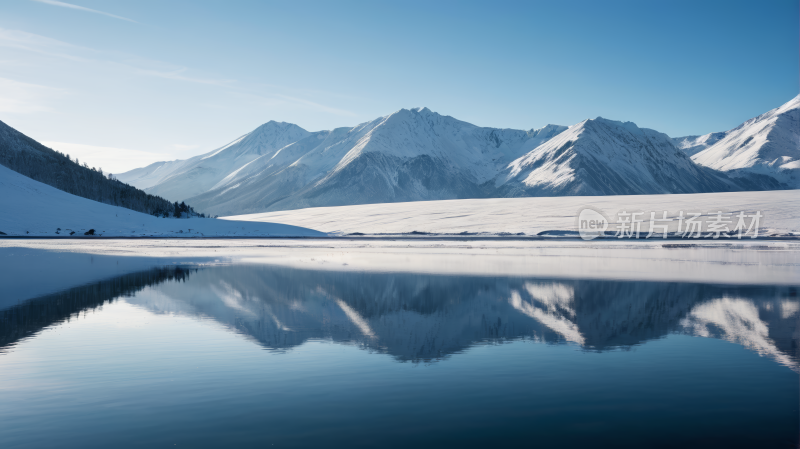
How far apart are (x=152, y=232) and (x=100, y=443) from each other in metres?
94.8

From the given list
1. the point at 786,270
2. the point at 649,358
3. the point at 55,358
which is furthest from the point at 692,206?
the point at 55,358

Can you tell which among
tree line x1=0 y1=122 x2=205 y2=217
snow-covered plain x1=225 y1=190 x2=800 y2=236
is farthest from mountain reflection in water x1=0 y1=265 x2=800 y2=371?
tree line x1=0 y1=122 x2=205 y2=217

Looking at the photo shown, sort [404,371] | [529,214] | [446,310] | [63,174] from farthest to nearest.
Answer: [63,174], [529,214], [446,310], [404,371]

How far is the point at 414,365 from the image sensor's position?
39.2 feet

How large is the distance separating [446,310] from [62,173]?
617 feet

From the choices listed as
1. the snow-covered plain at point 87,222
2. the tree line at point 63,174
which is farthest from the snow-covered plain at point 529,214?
the tree line at point 63,174

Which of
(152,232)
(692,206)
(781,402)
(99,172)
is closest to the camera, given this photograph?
(781,402)

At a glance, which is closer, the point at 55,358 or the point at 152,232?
the point at 55,358

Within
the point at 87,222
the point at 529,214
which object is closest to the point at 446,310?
the point at 529,214

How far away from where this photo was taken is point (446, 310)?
18453mm

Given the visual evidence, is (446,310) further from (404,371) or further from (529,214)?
(529,214)

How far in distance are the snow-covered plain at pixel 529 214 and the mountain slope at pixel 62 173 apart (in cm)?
7798

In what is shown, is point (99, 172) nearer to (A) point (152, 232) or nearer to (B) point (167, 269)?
(A) point (152, 232)

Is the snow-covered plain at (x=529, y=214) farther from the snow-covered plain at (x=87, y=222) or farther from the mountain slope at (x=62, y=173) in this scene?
the mountain slope at (x=62, y=173)
